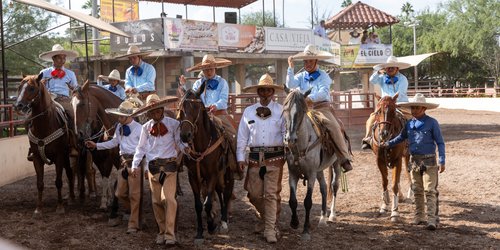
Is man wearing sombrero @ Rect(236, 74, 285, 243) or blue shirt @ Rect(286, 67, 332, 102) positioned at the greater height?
blue shirt @ Rect(286, 67, 332, 102)

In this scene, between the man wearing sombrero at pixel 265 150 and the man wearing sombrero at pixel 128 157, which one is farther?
the man wearing sombrero at pixel 128 157

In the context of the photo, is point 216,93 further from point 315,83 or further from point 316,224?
point 316,224

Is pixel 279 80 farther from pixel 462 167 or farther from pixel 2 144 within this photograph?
pixel 2 144

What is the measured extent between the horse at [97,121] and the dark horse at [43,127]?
328mm

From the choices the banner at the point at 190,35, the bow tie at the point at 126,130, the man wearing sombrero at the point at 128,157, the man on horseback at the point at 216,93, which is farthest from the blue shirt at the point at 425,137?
the banner at the point at 190,35

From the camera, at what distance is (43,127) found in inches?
356

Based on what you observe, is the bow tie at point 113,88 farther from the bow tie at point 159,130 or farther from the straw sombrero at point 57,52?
the bow tie at point 159,130

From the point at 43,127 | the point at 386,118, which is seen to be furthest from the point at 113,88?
the point at 386,118

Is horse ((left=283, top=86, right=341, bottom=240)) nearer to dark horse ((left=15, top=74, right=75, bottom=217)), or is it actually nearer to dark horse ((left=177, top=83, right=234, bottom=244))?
dark horse ((left=177, top=83, right=234, bottom=244))

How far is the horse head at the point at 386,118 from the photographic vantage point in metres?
9.30

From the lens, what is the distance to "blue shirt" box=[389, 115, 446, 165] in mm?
8180

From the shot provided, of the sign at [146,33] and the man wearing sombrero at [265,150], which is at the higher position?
the sign at [146,33]

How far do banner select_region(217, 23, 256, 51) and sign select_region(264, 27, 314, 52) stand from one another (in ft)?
3.19

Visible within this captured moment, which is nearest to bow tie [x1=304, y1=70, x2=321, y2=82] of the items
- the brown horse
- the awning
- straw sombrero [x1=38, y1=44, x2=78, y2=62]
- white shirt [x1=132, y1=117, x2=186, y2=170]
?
the brown horse
